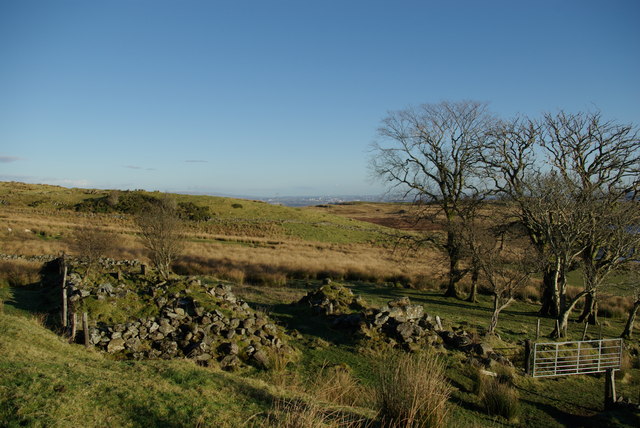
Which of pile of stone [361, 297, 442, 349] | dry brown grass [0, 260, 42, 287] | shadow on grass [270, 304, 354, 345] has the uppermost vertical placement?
dry brown grass [0, 260, 42, 287]

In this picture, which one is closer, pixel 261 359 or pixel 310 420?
pixel 310 420

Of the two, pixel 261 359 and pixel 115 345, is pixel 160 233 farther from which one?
pixel 261 359

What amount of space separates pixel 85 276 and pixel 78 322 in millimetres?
4047

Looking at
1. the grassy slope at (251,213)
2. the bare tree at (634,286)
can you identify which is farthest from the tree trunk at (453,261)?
the grassy slope at (251,213)

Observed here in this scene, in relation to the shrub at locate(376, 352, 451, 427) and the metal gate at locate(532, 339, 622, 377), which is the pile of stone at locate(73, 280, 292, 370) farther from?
the metal gate at locate(532, 339, 622, 377)

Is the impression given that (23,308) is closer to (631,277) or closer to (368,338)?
(368,338)

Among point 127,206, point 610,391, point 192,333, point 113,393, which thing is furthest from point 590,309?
point 127,206

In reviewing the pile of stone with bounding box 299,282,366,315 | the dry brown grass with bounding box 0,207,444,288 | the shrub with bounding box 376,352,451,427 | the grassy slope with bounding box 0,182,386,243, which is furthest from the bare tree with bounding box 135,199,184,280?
the grassy slope with bounding box 0,182,386,243

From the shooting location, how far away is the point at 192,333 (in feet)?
39.9

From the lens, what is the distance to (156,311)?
533 inches

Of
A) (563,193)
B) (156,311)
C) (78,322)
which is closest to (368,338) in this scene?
(156,311)

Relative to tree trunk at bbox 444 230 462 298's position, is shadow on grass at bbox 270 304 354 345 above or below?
below

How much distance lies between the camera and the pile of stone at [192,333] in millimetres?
11195

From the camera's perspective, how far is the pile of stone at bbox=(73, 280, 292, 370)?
36.7ft
